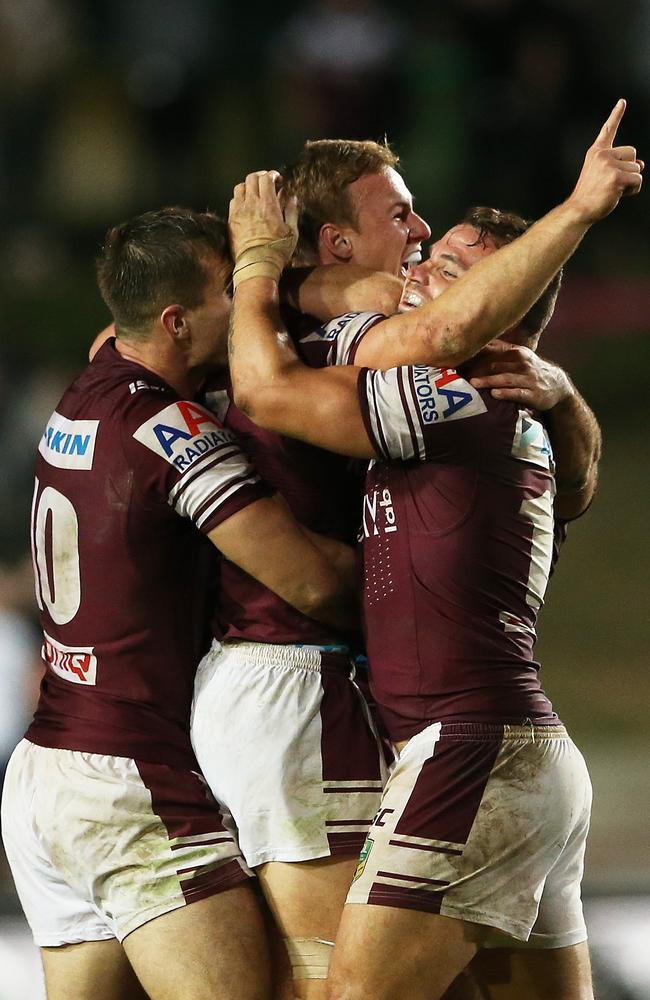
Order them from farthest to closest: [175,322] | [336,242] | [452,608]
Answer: [336,242] < [175,322] < [452,608]

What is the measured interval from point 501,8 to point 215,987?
889 centimetres

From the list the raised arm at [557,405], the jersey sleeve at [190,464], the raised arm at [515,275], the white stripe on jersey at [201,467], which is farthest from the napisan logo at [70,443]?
the raised arm at [557,405]

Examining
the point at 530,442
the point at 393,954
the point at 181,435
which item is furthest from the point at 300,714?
the point at 530,442

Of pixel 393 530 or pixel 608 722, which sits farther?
pixel 608 722

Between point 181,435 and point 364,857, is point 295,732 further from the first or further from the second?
point 181,435

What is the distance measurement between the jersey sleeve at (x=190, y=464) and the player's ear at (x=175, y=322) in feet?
0.71

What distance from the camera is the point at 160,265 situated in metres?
3.08

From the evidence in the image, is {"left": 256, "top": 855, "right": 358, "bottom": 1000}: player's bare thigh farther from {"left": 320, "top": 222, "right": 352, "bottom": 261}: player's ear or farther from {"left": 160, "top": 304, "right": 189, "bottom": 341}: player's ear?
{"left": 320, "top": 222, "right": 352, "bottom": 261}: player's ear

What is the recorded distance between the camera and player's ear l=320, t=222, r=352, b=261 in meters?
3.31

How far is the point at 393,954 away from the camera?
8.25 feet

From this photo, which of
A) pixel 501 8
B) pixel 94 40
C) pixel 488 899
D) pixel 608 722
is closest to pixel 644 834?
pixel 608 722

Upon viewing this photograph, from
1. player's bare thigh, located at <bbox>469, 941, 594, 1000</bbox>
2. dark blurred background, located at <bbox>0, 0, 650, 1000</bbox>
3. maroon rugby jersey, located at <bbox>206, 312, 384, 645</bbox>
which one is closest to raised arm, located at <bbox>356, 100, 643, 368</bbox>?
maroon rugby jersey, located at <bbox>206, 312, 384, 645</bbox>

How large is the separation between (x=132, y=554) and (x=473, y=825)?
3.18 ft

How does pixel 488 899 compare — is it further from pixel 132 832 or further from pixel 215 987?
pixel 132 832
